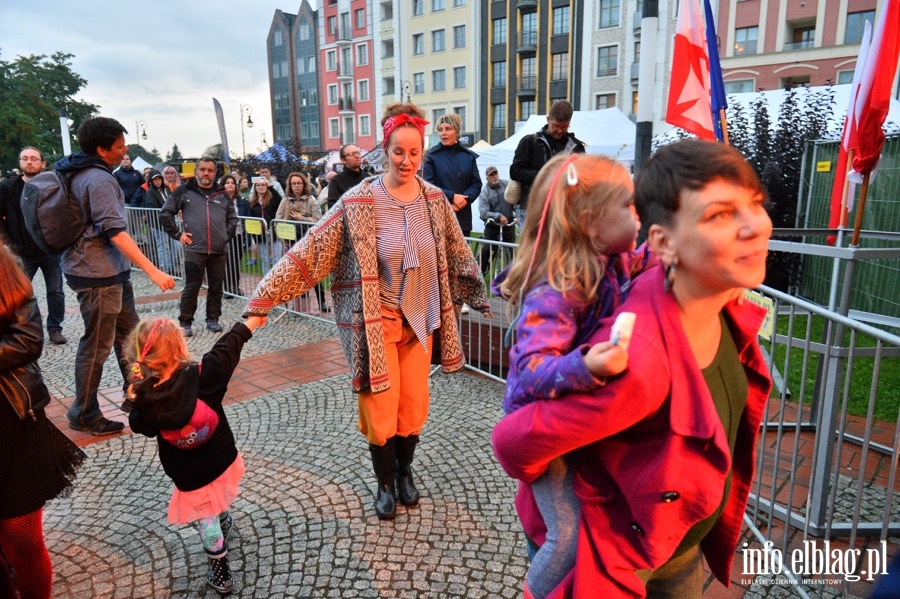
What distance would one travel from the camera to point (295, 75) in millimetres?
68688

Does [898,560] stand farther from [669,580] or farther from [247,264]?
[247,264]

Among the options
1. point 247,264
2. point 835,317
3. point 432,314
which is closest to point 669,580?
point 835,317

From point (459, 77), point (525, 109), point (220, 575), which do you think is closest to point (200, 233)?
point (220, 575)

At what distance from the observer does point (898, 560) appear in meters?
0.79

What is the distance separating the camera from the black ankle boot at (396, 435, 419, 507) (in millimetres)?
3266

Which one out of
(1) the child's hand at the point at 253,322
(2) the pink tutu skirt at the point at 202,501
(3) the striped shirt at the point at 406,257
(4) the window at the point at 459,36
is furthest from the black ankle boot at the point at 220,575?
(4) the window at the point at 459,36

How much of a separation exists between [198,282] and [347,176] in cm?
238

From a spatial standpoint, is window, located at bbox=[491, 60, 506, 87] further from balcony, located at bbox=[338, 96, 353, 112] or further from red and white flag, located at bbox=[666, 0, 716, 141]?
red and white flag, located at bbox=[666, 0, 716, 141]

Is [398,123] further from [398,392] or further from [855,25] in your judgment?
[855,25]

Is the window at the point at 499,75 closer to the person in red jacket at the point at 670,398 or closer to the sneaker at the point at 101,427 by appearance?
the sneaker at the point at 101,427

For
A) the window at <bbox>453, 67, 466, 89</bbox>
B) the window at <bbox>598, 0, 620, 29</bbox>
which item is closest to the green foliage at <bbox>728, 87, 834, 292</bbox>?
the window at <bbox>598, 0, 620, 29</bbox>

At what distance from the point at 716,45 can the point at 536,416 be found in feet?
11.0

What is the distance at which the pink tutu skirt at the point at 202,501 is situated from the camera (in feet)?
8.31
